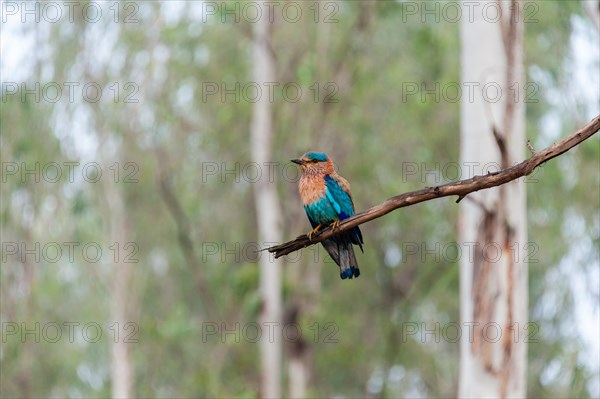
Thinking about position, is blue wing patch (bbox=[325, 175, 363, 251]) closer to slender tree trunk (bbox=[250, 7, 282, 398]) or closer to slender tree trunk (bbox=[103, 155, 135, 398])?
slender tree trunk (bbox=[250, 7, 282, 398])

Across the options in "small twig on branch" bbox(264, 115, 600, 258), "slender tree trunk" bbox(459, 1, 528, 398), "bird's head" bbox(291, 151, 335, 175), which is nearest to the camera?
"small twig on branch" bbox(264, 115, 600, 258)

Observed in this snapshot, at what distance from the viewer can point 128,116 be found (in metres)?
16.2

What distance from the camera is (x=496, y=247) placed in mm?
6840

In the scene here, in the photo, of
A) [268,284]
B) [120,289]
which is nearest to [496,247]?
[268,284]

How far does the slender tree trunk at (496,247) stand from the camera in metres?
6.84

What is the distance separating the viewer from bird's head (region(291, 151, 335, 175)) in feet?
19.5

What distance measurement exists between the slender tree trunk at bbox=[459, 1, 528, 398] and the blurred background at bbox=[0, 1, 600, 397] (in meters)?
6.72

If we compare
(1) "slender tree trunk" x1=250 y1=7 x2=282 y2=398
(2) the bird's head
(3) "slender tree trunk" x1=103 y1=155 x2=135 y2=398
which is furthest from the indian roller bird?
(3) "slender tree trunk" x1=103 y1=155 x2=135 y2=398

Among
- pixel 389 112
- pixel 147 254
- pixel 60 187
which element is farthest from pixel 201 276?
pixel 389 112

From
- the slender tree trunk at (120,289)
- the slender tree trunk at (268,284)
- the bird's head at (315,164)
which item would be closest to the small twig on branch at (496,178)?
the bird's head at (315,164)

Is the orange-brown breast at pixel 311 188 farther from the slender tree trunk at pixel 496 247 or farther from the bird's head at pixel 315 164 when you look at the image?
the slender tree trunk at pixel 496 247

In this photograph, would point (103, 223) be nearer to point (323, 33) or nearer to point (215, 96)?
point (215, 96)

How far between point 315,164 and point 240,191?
38.6 ft

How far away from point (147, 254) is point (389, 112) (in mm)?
4369
